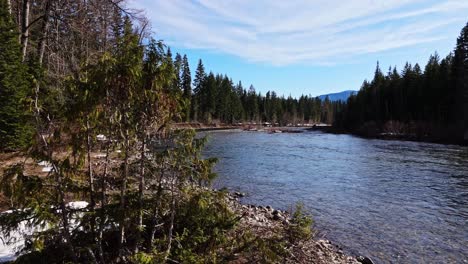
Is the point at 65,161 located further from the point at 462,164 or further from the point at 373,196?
the point at 462,164

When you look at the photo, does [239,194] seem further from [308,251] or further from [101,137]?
[101,137]

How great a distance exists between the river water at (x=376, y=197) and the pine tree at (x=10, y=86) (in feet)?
25.9

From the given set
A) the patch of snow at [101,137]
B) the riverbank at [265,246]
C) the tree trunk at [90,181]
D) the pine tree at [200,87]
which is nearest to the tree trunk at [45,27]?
the riverbank at [265,246]

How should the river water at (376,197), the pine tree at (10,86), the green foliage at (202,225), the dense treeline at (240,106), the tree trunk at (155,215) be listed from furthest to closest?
the dense treeline at (240,106) < the pine tree at (10,86) < the river water at (376,197) < the green foliage at (202,225) < the tree trunk at (155,215)

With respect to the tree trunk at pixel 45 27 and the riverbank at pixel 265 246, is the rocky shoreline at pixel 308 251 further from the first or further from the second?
the tree trunk at pixel 45 27

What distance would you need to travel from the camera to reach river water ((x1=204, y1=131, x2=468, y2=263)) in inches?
413

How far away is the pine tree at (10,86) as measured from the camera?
14094 millimetres

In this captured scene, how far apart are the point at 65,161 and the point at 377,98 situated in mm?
79775

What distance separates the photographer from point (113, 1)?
9984 mm

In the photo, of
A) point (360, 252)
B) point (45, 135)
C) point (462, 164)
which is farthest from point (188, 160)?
point (462, 164)

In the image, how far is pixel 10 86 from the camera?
14875 millimetres

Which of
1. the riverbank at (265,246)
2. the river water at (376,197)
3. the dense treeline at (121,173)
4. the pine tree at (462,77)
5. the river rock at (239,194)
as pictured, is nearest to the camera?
the dense treeline at (121,173)

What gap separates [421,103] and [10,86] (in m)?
65.0

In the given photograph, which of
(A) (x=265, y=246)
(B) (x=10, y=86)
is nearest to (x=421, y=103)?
(B) (x=10, y=86)
